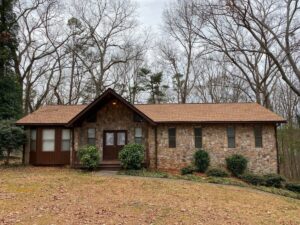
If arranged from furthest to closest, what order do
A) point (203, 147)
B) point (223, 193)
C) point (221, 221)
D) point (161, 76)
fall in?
point (161, 76) < point (203, 147) < point (223, 193) < point (221, 221)

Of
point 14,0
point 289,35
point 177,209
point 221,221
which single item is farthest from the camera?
point 14,0

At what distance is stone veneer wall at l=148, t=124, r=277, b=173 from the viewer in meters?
17.6

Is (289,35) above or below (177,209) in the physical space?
above

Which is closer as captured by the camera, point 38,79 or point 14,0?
point 14,0

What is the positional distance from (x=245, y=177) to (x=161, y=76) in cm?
1956

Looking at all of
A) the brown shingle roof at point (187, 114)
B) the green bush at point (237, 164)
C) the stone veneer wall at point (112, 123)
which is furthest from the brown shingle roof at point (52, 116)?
the green bush at point (237, 164)

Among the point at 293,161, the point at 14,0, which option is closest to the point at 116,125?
the point at 14,0

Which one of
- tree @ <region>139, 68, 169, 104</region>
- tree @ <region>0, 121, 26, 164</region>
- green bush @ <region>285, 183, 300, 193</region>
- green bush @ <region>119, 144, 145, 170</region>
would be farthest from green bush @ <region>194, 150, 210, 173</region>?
tree @ <region>139, 68, 169, 104</region>

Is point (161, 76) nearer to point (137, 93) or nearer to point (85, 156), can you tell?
point (137, 93)

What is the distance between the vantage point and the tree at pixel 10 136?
1722 centimetres

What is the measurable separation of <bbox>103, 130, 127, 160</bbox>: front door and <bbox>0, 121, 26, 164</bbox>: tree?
16.4ft

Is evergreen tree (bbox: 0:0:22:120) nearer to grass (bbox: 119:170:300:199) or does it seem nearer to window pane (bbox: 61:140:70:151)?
window pane (bbox: 61:140:70:151)

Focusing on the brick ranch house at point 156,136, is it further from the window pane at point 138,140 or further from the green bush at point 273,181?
the green bush at point 273,181

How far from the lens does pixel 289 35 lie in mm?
15789
